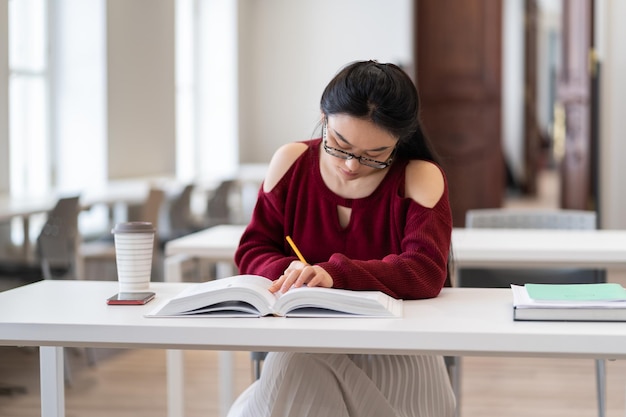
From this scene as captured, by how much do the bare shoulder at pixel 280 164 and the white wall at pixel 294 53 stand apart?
7.43 metres

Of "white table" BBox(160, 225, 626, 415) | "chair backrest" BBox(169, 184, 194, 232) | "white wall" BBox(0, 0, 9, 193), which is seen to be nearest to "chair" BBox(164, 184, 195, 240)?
"chair backrest" BBox(169, 184, 194, 232)

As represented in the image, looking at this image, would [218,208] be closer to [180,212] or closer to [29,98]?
[180,212]

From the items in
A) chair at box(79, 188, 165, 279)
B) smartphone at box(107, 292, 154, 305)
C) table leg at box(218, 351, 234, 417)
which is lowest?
table leg at box(218, 351, 234, 417)

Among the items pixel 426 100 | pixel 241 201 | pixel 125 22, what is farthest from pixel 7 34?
pixel 426 100

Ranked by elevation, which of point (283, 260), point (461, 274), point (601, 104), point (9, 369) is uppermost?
point (601, 104)

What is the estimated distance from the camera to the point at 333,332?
1.59m

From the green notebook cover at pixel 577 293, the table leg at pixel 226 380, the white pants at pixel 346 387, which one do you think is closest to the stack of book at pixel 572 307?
the green notebook cover at pixel 577 293

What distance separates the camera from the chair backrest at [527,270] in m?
3.12

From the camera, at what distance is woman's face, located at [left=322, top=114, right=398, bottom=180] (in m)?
1.96

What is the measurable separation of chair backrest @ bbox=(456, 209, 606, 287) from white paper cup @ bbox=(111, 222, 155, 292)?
1.48 metres

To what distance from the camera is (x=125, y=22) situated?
7.05 metres

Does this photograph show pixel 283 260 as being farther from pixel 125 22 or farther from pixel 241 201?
pixel 241 201

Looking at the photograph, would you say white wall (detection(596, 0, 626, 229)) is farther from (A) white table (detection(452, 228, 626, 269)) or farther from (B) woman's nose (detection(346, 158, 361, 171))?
(B) woman's nose (detection(346, 158, 361, 171))

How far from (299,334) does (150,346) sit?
0.27m
